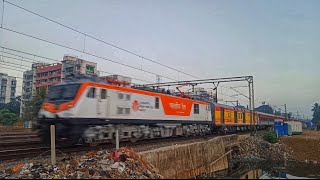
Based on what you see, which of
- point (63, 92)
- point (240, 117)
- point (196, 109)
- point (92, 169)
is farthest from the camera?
point (240, 117)

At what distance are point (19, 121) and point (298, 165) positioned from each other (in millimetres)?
52975

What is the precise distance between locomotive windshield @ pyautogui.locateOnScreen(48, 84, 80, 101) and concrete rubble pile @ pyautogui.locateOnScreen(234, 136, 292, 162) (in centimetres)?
1687

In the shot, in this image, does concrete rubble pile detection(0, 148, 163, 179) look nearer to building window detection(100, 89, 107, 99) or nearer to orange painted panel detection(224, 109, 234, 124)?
building window detection(100, 89, 107, 99)

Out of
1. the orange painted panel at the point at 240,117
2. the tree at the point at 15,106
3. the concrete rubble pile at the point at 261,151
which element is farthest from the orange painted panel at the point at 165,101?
the tree at the point at 15,106

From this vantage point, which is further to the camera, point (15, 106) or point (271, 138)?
point (15, 106)

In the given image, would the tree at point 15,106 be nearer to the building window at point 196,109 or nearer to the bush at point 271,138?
the building window at point 196,109

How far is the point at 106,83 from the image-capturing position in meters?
17.5

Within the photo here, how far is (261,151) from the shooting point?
28.2 metres

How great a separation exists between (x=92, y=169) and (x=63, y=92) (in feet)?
20.5

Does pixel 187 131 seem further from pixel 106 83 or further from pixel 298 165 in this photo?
pixel 106 83

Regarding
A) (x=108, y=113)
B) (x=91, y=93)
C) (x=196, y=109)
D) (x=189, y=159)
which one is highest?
(x=91, y=93)

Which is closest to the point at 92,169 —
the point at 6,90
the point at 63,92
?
the point at 63,92

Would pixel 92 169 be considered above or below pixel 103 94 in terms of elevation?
below

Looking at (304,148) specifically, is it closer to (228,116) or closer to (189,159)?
(228,116)
